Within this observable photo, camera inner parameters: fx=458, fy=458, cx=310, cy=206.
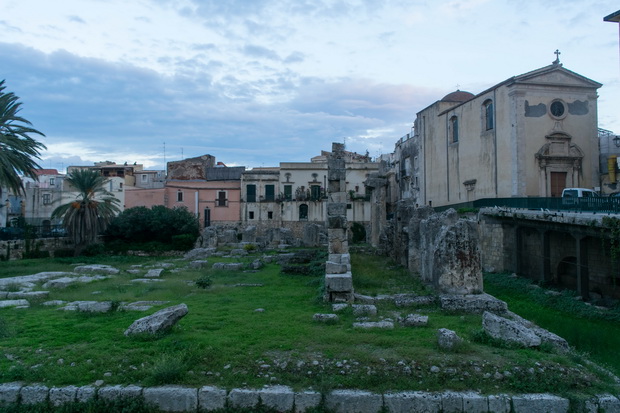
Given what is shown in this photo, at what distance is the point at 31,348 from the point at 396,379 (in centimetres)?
572

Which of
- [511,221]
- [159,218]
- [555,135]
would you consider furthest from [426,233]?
[159,218]

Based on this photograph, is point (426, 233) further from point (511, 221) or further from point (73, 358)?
point (73, 358)

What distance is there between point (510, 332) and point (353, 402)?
3.15m

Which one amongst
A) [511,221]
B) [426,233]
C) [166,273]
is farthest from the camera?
[511,221]

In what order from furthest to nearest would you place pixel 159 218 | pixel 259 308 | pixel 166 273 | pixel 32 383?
pixel 159 218 < pixel 166 273 < pixel 259 308 < pixel 32 383

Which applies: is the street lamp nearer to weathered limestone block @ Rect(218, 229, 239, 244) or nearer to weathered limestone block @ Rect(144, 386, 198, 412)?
weathered limestone block @ Rect(144, 386, 198, 412)

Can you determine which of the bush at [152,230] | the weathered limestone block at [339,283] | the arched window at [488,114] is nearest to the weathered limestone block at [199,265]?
the weathered limestone block at [339,283]

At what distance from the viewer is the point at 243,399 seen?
5805mm

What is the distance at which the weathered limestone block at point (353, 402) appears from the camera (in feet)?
18.8

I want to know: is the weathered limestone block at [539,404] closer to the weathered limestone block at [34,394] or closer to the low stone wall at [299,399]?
the low stone wall at [299,399]

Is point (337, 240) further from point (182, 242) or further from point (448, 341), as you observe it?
point (182, 242)

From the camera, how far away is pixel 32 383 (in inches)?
240

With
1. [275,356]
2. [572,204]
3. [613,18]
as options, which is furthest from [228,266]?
[613,18]

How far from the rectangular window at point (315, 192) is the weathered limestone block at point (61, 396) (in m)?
45.1
